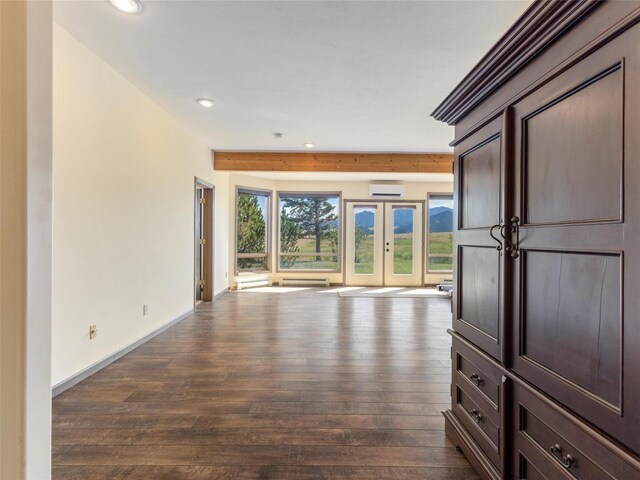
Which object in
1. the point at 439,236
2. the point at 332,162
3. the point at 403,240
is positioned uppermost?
the point at 332,162

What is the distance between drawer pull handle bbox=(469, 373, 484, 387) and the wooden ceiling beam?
14.4ft

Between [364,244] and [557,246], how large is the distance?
6.38 m

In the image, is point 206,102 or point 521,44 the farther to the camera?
point 206,102

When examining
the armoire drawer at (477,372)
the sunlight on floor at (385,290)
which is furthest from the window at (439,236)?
the armoire drawer at (477,372)

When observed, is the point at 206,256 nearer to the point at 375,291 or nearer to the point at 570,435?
the point at 375,291

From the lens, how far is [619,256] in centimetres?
82

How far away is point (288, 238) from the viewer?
24.2 feet

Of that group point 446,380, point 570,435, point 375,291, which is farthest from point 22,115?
point 375,291

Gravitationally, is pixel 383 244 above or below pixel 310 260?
above

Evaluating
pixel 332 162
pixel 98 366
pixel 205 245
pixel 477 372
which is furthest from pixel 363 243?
pixel 477 372

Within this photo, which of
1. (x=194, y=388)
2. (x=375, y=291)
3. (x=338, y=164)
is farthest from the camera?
(x=375, y=291)

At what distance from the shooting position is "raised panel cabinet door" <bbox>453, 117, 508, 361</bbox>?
1349 millimetres

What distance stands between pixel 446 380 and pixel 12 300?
2.72 meters

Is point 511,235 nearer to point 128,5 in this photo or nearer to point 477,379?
point 477,379
